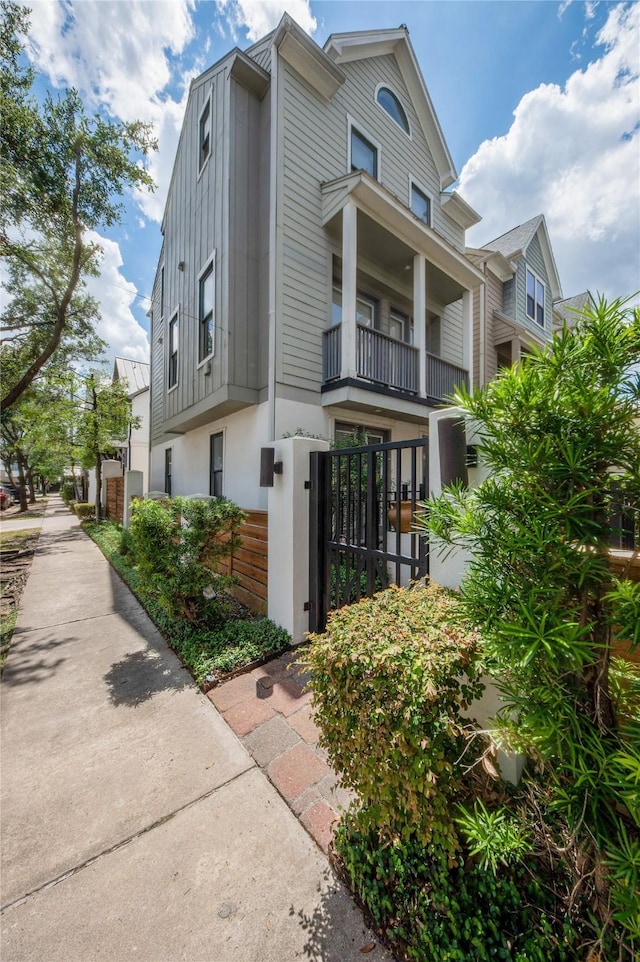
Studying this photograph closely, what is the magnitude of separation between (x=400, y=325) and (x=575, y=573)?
330 inches

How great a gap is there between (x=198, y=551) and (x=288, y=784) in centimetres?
252

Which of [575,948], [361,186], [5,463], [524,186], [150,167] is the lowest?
[575,948]

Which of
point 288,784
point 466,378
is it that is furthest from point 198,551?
point 466,378

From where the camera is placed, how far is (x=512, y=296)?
11.8 meters

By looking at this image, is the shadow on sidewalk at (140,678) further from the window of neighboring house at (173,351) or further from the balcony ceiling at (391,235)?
the balcony ceiling at (391,235)

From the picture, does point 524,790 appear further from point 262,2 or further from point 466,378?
point 262,2

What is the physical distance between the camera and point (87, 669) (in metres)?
3.58

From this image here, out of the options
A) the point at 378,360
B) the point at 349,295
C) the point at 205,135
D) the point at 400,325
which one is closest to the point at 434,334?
the point at 400,325

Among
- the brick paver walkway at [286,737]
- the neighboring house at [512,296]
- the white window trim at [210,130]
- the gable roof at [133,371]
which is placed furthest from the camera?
the gable roof at [133,371]

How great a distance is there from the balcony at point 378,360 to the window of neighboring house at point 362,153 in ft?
13.6

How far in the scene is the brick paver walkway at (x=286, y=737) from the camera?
2006mm

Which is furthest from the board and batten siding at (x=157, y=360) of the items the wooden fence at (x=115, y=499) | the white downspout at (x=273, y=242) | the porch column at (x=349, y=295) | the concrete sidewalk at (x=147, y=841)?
the concrete sidewalk at (x=147, y=841)

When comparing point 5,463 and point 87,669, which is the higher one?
point 5,463

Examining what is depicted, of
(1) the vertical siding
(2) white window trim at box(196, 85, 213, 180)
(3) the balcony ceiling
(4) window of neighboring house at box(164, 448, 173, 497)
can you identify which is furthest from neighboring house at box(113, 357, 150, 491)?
(3) the balcony ceiling
